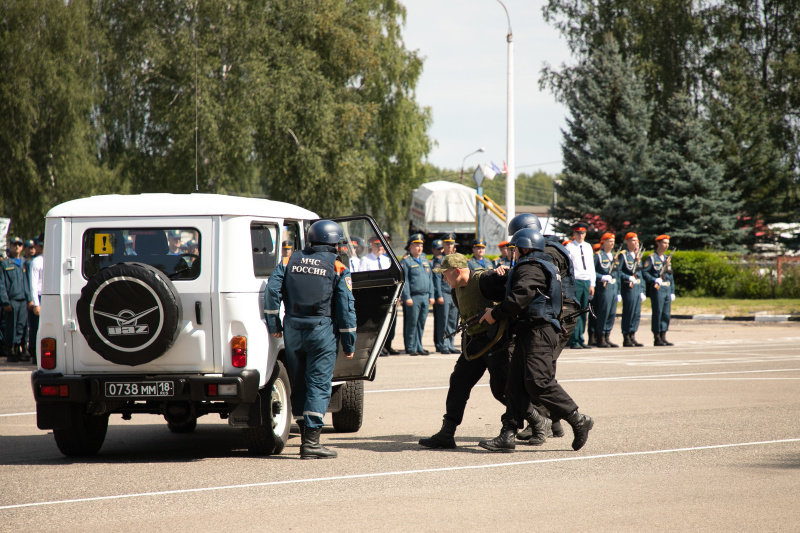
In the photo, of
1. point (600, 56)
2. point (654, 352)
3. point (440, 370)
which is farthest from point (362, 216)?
point (600, 56)

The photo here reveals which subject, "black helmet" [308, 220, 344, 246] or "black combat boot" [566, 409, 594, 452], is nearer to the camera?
"black combat boot" [566, 409, 594, 452]

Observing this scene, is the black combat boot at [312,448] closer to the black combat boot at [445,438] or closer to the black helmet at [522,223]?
the black combat boot at [445,438]

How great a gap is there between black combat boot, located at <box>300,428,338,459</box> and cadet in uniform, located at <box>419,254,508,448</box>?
0.92 m

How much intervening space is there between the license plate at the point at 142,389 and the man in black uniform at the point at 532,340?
2.59 meters

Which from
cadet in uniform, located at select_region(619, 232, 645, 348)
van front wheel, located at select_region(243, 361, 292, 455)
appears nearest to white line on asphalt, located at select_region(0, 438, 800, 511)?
van front wheel, located at select_region(243, 361, 292, 455)

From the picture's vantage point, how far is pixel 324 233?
750 cm

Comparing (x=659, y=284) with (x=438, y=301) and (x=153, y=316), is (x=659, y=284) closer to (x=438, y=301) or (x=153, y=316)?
(x=438, y=301)

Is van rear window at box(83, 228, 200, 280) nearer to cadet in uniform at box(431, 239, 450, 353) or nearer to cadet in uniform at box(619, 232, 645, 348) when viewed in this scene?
cadet in uniform at box(431, 239, 450, 353)

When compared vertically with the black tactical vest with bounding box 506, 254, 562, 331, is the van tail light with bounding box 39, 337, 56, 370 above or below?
below

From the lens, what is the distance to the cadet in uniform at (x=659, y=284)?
17.1 meters

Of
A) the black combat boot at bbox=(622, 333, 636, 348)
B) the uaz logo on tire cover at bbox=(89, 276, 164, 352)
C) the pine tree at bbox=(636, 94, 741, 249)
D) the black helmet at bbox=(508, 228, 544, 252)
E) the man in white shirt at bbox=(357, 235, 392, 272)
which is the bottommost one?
the black combat boot at bbox=(622, 333, 636, 348)

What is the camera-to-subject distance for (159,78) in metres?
34.2

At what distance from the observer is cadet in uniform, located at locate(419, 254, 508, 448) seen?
7754mm

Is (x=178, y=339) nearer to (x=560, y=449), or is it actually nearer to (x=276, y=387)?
(x=276, y=387)
